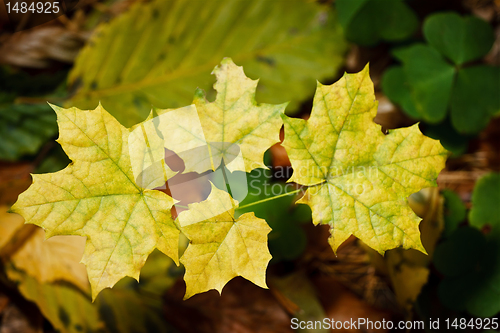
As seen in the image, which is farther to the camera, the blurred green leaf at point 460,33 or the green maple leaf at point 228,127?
the blurred green leaf at point 460,33

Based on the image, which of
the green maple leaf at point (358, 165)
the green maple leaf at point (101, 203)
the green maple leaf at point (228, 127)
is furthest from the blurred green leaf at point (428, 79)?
the green maple leaf at point (101, 203)

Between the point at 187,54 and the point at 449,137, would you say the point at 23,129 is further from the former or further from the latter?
the point at 449,137

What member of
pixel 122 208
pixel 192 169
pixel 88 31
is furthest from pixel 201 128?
pixel 88 31

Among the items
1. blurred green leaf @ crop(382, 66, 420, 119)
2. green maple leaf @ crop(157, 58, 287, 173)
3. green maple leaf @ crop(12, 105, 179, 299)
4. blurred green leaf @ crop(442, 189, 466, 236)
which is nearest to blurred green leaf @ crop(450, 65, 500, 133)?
blurred green leaf @ crop(382, 66, 420, 119)

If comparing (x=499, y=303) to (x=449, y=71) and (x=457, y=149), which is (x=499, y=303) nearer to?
(x=457, y=149)

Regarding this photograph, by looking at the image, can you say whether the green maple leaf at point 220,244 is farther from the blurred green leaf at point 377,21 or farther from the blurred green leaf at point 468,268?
the blurred green leaf at point 377,21

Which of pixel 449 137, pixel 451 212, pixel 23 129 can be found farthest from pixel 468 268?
pixel 23 129
